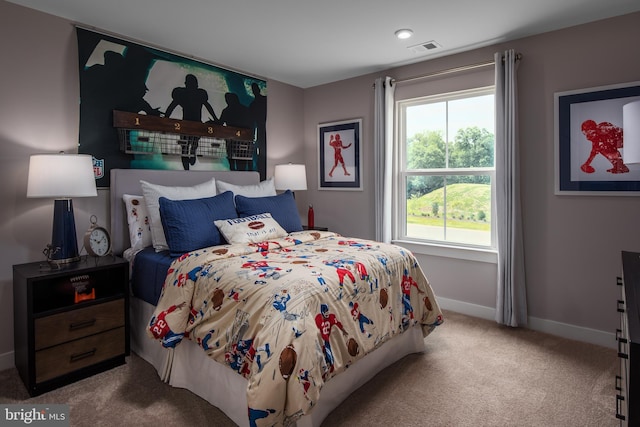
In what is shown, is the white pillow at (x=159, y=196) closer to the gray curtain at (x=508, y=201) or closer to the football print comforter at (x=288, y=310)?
the football print comforter at (x=288, y=310)

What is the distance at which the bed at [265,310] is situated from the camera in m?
1.59

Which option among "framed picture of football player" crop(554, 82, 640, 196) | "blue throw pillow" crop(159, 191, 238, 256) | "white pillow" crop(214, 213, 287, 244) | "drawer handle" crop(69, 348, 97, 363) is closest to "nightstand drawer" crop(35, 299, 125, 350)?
"drawer handle" crop(69, 348, 97, 363)

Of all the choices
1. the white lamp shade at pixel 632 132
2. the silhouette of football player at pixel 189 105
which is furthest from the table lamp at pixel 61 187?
the white lamp shade at pixel 632 132

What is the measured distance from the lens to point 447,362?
2537mm

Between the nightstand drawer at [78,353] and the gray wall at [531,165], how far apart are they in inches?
22.1

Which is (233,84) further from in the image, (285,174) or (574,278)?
(574,278)

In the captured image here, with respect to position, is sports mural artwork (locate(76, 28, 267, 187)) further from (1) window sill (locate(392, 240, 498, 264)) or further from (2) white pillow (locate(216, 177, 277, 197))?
(1) window sill (locate(392, 240, 498, 264))

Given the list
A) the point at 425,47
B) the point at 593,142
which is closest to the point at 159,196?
the point at 425,47

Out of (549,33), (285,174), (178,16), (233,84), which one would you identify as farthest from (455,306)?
(178,16)

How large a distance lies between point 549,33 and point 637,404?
3003 mm

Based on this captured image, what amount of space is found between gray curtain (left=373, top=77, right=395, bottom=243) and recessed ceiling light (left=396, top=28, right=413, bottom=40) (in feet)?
2.49

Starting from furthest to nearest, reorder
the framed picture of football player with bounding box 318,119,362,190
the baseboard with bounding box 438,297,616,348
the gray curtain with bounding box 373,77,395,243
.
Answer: the framed picture of football player with bounding box 318,119,362,190, the gray curtain with bounding box 373,77,395,243, the baseboard with bounding box 438,297,616,348

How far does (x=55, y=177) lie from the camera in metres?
2.28

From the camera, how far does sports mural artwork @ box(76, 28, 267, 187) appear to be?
283 centimetres
